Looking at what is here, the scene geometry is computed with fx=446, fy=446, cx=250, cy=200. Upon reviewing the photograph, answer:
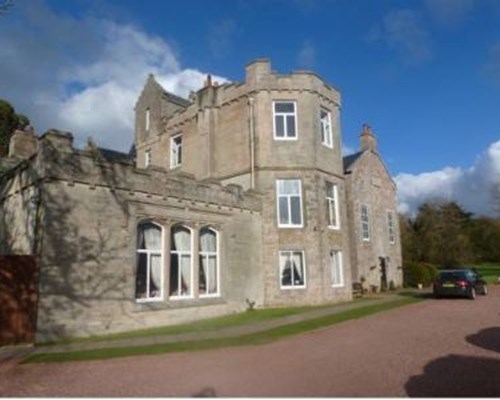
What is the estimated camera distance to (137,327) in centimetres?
1524

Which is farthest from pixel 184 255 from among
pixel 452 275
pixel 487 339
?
pixel 452 275

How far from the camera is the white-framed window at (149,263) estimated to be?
15905mm

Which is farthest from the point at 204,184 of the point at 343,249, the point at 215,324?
the point at 343,249

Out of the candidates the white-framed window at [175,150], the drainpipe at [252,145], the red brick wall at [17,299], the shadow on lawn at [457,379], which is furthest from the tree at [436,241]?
the red brick wall at [17,299]

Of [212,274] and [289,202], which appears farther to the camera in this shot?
[289,202]

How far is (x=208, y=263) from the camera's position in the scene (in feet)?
61.7

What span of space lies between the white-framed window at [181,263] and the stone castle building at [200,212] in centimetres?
5

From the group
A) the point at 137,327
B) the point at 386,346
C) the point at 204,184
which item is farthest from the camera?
the point at 204,184

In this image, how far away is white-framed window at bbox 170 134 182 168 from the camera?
28.0 metres

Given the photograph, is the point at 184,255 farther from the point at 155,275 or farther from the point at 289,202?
the point at 289,202

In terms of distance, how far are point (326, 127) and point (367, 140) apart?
34.9ft

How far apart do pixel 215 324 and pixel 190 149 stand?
529 inches

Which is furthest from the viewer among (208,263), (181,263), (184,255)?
(208,263)

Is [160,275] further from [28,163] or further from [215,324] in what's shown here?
[28,163]
